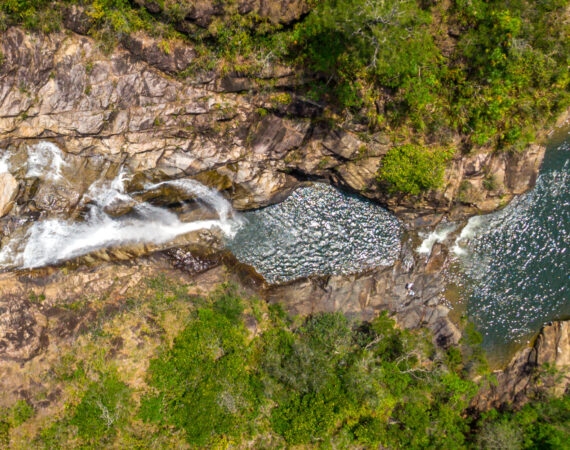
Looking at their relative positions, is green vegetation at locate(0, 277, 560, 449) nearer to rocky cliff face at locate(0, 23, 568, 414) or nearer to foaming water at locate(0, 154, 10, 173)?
rocky cliff face at locate(0, 23, 568, 414)

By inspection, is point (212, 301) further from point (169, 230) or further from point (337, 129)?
point (337, 129)

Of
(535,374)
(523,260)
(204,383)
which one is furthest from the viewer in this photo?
(523,260)

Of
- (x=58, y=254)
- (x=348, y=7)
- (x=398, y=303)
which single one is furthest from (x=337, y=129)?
(x=58, y=254)

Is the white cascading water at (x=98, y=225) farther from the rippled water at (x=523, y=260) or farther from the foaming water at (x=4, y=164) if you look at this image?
the rippled water at (x=523, y=260)

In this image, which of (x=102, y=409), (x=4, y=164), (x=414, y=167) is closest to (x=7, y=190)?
(x=4, y=164)

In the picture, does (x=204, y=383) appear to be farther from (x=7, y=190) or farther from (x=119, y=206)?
(x=7, y=190)
